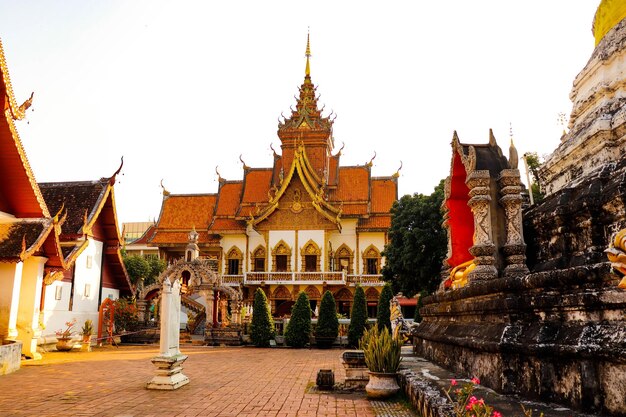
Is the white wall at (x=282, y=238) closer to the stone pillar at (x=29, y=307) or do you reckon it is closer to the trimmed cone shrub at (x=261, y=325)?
the trimmed cone shrub at (x=261, y=325)

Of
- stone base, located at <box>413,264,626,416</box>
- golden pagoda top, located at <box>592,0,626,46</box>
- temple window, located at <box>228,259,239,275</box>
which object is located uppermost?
golden pagoda top, located at <box>592,0,626,46</box>

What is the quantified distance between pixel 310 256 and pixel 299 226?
173cm

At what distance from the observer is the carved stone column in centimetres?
539

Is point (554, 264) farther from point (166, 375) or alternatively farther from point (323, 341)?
point (323, 341)

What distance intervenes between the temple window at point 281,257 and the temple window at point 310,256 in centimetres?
83

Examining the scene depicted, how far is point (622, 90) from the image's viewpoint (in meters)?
5.47

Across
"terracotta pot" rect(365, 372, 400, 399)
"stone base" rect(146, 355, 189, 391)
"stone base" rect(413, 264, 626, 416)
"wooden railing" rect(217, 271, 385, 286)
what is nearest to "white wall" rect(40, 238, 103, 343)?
"wooden railing" rect(217, 271, 385, 286)

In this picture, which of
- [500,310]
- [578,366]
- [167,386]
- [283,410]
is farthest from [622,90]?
[167,386]

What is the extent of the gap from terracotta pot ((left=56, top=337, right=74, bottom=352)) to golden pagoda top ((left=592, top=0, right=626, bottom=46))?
50.7 ft

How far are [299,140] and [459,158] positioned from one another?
25.6 meters

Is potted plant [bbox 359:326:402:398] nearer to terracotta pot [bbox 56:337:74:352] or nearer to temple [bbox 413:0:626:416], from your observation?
temple [bbox 413:0:626:416]

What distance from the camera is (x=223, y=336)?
2027cm

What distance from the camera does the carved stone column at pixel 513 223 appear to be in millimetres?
5391

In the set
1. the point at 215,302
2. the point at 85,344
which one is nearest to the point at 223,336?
the point at 215,302
